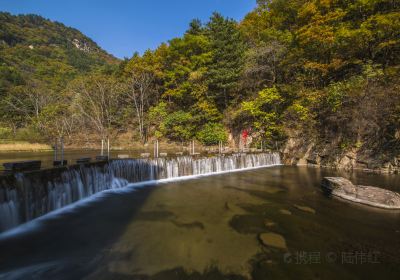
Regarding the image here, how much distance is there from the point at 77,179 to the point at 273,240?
8.63m

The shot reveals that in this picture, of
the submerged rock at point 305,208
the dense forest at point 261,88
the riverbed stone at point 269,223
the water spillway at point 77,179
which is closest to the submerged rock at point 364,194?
the submerged rock at point 305,208

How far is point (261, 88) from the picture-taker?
92.5 ft

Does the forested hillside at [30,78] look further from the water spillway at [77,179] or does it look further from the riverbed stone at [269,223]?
the riverbed stone at [269,223]

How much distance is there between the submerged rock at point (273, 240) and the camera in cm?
595

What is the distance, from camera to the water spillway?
708 centimetres

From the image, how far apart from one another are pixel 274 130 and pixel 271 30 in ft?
46.7

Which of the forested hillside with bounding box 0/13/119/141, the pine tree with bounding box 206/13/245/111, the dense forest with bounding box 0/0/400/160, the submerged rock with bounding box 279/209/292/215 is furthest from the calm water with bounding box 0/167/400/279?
the forested hillside with bounding box 0/13/119/141

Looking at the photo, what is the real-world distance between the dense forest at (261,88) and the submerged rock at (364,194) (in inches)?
333

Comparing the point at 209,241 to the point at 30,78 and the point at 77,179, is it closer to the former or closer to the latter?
the point at 77,179

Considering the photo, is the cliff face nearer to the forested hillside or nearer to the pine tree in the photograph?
the pine tree

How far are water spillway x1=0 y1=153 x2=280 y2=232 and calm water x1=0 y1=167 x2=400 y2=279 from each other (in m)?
0.67

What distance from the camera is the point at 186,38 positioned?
33.0 metres

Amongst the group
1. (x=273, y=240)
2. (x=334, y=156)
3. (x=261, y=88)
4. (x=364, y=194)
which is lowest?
(x=273, y=240)

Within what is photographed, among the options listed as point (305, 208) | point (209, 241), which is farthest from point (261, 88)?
point (209, 241)
